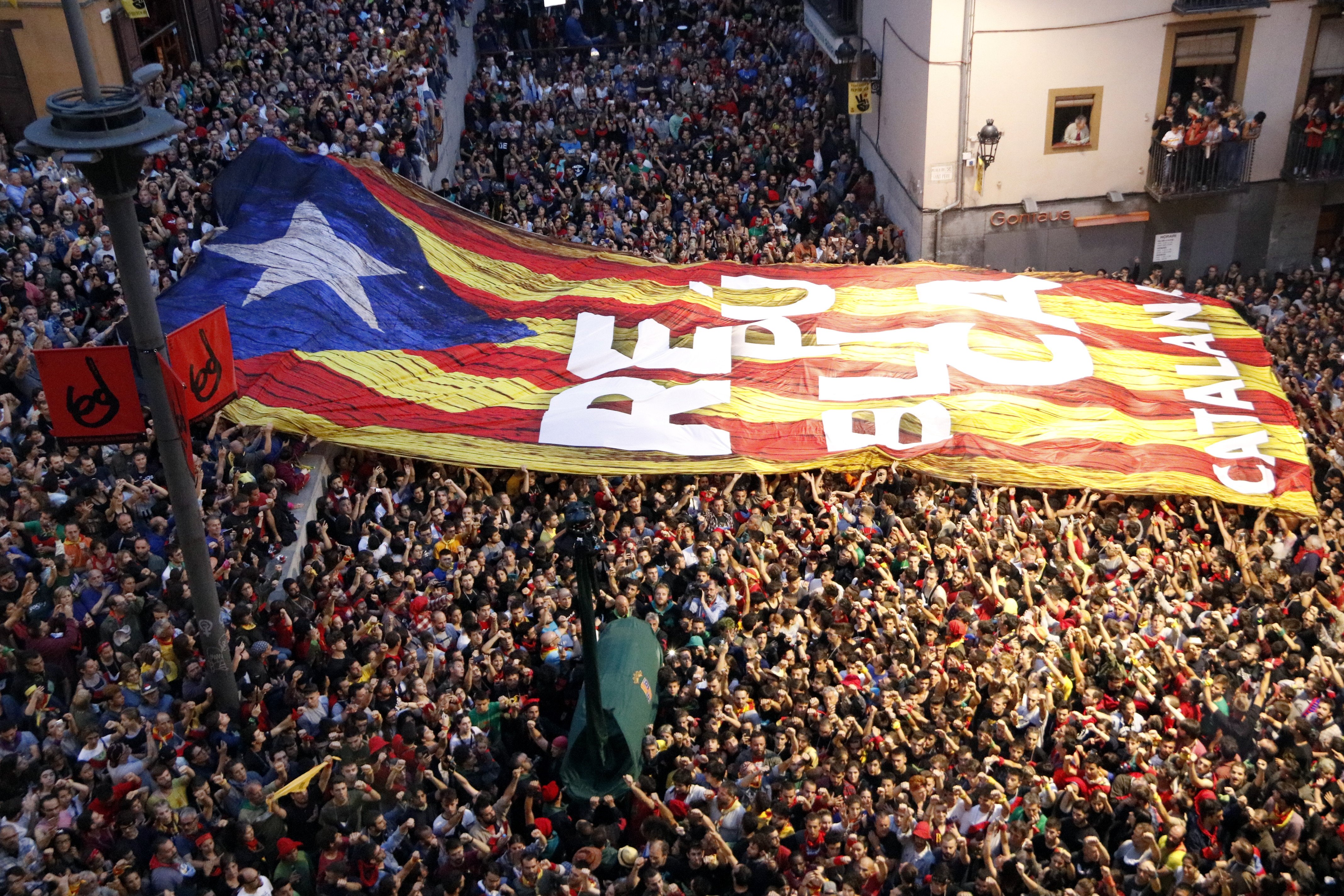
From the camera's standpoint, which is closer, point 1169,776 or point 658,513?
point 1169,776

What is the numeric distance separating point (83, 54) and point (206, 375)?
2.67 meters

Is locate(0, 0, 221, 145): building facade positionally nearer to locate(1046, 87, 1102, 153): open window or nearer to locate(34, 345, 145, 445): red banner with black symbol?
locate(34, 345, 145, 445): red banner with black symbol

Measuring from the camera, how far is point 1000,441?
1502cm

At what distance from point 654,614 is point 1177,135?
13398 millimetres

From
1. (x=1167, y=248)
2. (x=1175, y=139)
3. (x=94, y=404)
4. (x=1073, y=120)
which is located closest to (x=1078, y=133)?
(x=1073, y=120)

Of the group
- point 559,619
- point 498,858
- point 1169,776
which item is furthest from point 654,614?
point 1169,776

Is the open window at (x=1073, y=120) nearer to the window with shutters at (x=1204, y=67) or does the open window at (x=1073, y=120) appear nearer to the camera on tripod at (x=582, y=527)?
the window with shutters at (x=1204, y=67)

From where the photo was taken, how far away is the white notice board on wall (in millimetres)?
21688

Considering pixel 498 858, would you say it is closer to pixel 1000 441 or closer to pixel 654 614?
pixel 654 614

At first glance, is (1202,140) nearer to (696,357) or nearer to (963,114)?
(963,114)

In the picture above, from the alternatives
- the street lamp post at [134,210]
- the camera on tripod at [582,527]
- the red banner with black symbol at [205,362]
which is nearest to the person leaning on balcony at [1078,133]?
the camera on tripod at [582,527]

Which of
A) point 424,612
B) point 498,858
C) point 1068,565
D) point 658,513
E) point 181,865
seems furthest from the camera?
point 658,513

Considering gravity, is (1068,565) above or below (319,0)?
below

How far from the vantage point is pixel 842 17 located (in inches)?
993
